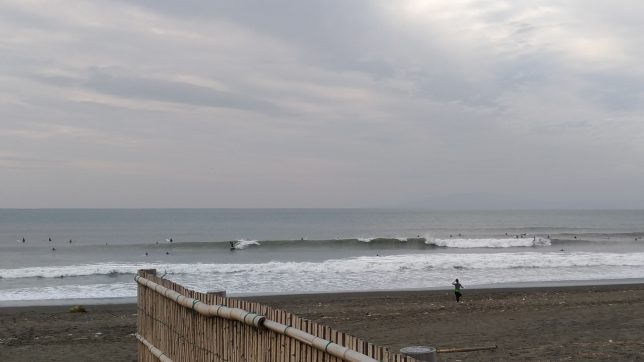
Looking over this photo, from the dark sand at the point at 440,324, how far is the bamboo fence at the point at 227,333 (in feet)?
17.8

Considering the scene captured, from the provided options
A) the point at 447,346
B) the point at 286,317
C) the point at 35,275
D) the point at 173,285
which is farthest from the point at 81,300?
the point at 286,317

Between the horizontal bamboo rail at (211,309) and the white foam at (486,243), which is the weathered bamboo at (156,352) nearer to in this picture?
the horizontal bamboo rail at (211,309)

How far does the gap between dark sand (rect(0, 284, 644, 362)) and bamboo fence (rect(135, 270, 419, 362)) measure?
5.42m

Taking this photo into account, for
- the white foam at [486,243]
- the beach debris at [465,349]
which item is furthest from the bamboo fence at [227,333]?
the white foam at [486,243]

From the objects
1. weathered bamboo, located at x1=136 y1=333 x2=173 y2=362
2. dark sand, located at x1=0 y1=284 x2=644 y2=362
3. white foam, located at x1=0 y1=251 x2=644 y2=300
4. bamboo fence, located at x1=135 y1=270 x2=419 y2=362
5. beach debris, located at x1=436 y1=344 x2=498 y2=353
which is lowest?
white foam, located at x1=0 y1=251 x2=644 y2=300

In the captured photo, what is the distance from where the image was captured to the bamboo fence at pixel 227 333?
3811 millimetres

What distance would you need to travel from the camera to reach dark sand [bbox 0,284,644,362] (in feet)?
41.0

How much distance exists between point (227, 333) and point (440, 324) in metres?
11.6

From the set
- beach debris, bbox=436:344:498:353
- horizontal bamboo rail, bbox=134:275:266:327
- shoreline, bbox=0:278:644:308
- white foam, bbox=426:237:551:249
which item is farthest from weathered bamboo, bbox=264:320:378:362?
white foam, bbox=426:237:551:249

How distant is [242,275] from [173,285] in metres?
25.5

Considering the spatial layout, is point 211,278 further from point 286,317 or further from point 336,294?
point 286,317

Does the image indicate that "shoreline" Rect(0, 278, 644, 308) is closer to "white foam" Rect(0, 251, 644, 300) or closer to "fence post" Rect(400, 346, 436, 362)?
"white foam" Rect(0, 251, 644, 300)

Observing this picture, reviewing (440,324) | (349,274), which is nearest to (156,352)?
(440,324)

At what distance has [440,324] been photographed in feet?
52.7
